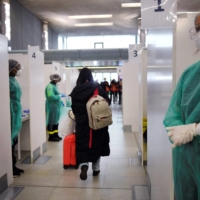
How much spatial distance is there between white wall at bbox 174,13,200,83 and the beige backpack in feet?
3.86

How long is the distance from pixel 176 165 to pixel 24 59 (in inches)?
147

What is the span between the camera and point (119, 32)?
46.4 feet

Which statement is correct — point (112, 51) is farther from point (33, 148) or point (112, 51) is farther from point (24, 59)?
point (33, 148)

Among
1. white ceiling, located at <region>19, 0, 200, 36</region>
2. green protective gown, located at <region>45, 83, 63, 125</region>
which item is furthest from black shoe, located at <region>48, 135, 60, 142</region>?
white ceiling, located at <region>19, 0, 200, 36</region>

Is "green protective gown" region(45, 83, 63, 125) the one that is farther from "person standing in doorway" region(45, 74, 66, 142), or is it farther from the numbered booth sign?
the numbered booth sign

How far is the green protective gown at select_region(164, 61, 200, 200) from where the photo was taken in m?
1.15

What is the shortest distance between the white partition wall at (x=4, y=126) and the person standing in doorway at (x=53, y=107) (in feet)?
7.08

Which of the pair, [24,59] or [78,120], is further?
[24,59]

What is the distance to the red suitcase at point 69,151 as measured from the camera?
10.7 feet

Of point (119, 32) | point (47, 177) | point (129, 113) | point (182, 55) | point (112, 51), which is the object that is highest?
point (119, 32)

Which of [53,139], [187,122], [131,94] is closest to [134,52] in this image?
[131,94]

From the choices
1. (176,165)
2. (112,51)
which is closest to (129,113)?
(176,165)

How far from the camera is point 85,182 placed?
3.05m

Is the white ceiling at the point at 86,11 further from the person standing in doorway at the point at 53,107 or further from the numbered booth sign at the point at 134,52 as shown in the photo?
the person standing in doorway at the point at 53,107
